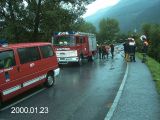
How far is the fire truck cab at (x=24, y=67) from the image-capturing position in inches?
437

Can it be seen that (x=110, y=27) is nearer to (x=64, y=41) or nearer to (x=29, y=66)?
(x=64, y=41)

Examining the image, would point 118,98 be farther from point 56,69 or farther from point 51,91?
point 56,69

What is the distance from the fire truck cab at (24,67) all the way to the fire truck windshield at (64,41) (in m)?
10.6

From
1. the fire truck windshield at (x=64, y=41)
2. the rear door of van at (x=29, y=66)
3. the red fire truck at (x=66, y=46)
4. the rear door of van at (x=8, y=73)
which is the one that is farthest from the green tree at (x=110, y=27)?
the rear door of van at (x=8, y=73)

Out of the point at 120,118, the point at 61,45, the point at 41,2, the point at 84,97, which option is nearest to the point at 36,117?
the point at 120,118

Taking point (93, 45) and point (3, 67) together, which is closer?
point (3, 67)

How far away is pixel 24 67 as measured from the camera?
40.4 ft

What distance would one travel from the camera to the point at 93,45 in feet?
112

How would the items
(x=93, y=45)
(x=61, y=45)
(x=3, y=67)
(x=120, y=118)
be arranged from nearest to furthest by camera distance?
(x=120, y=118) → (x=3, y=67) → (x=61, y=45) → (x=93, y=45)

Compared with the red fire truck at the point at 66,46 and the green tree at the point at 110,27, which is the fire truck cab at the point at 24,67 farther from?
the green tree at the point at 110,27

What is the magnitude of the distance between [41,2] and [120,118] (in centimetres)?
2393

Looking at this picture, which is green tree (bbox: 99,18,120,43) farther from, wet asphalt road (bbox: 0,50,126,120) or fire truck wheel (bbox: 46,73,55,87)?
wet asphalt road (bbox: 0,50,126,120)

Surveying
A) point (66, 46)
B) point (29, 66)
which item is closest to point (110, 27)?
point (66, 46)

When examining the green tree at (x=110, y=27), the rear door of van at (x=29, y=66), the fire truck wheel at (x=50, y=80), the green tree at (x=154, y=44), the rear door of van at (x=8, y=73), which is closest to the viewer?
the rear door of van at (x=8, y=73)
